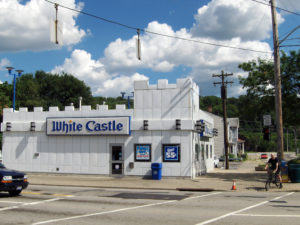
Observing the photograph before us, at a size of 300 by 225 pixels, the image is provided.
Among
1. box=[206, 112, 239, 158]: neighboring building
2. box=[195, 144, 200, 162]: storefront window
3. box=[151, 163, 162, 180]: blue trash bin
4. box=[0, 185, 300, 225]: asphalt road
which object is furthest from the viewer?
box=[206, 112, 239, 158]: neighboring building

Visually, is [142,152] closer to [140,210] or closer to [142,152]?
[142,152]

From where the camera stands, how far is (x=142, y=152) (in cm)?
2341

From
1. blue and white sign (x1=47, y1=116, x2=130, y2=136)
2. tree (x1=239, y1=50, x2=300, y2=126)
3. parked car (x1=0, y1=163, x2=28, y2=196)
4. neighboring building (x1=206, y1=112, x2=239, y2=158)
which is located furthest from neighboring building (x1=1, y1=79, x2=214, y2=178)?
neighboring building (x1=206, y1=112, x2=239, y2=158)

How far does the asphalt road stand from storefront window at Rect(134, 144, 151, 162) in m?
7.46

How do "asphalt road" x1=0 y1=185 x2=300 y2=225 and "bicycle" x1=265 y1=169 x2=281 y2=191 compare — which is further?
"bicycle" x1=265 y1=169 x2=281 y2=191

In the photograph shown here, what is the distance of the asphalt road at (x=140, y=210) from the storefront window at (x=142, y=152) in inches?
294

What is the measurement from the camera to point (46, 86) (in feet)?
255

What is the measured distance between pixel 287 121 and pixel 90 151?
15.4m

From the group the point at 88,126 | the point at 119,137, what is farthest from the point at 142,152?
the point at 88,126

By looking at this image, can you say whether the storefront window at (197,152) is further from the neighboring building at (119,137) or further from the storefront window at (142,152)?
the storefront window at (142,152)

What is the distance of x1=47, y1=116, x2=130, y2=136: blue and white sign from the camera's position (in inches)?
933

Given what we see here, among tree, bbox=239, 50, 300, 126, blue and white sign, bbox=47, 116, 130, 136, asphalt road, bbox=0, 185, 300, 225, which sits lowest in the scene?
asphalt road, bbox=0, 185, 300, 225

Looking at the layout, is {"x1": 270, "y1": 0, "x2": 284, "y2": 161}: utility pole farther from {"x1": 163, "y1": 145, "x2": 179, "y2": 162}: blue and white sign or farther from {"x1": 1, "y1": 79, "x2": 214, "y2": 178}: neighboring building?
{"x1": 163, "y1": 145, "x2": 179, "y2": 162}: blue and white sign

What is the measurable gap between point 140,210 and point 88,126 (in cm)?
1360
